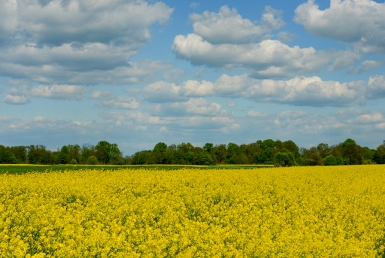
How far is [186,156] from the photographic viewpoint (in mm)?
85000

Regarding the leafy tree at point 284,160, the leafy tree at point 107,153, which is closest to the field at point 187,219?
the leafy tree at point 284,160

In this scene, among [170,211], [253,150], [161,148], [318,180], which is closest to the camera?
[170,211]

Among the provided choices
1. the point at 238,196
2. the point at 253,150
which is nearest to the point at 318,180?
the point at 238,196

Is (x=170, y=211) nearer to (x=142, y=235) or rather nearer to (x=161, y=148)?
(x=142, y=235)

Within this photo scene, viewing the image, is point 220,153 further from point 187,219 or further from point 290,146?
point 187,219

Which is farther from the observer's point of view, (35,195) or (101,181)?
(101,181)

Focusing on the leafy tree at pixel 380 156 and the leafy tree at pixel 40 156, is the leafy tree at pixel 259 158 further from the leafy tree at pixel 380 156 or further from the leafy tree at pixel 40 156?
the leafy tree at pixel 40 156

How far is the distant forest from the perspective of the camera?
7888 centimetres

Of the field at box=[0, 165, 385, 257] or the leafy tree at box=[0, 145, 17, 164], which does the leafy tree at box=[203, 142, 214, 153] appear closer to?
the leafy tree at box=[0, 145, 17, 164]

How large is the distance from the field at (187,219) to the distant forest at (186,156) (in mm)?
54511

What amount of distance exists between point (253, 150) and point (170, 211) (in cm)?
9551

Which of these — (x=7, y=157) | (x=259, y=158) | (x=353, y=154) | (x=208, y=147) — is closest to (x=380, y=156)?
(x=353, y=154)

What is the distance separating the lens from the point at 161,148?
316ft

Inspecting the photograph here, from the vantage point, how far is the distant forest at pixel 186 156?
78.9 m
